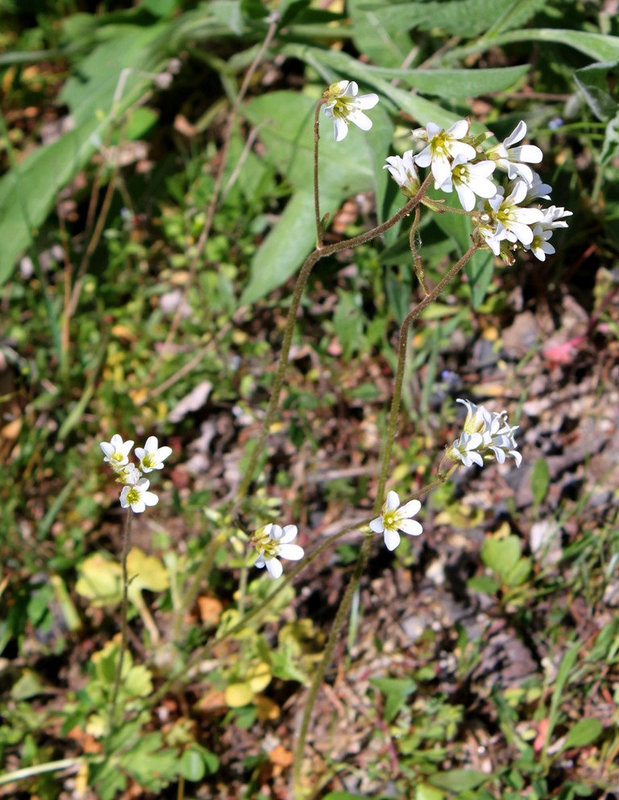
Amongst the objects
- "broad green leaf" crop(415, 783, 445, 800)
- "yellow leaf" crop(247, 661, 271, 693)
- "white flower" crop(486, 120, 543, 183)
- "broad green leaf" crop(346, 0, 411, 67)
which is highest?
"white flower" crop(486, 120, 543, 183)

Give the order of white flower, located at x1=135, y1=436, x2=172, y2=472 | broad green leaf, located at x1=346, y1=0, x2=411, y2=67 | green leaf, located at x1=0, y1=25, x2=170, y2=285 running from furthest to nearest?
1. green leaf, located at x1=0, y1=25, x2=170, y2=285
2. broad green leaf, located at x1=346, y1=0, x2=411, y2=67
3. white flower, located at x1=135, y1=436, x2=172, y2=472

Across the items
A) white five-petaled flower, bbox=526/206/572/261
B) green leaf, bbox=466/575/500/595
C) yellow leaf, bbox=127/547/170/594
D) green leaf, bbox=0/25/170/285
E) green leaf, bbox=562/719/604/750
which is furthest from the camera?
green leaf, bbox=0/25/170/285

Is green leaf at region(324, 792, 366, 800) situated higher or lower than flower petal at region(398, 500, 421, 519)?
lower

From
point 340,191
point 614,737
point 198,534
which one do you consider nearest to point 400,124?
point 340,191

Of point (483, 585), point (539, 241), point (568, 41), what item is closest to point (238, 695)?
point (483, 585)

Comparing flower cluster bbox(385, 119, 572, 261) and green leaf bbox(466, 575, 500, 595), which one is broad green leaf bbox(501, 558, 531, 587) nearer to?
green leaf bbox(466, 575, 500, 595)

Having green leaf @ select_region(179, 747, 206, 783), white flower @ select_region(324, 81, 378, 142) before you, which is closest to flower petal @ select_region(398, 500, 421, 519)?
white flower @ select_region(324, 81, 378, 142)

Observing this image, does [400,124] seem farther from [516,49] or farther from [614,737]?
[614,737]
